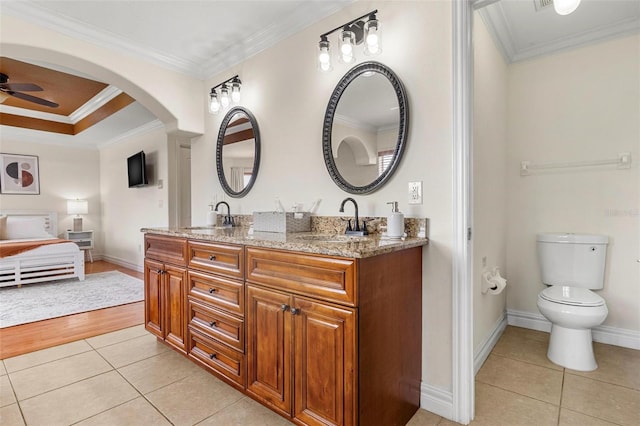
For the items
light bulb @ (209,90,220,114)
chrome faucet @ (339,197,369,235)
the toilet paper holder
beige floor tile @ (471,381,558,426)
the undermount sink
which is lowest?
beige floor tile @ (471,381,558,426)

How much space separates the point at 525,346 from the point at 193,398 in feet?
7.80

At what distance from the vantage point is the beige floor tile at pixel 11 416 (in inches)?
64.3

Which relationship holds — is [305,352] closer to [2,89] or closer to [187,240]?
[187,240]

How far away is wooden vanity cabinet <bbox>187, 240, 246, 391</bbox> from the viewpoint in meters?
1.79

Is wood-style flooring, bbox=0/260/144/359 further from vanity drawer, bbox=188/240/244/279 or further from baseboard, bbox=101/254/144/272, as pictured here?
baseboard, bbox=101/254/144/272

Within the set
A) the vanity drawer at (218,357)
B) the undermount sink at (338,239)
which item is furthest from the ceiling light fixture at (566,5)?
the vanity drawer at (218,357)

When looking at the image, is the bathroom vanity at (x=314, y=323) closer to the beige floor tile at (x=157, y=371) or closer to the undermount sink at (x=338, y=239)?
the undermount sink at (x=338, y=239)

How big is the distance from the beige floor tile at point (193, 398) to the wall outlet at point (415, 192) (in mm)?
1489

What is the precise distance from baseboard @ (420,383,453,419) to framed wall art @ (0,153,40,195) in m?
7.50

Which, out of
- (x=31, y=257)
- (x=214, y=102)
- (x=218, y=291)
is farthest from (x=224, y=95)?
(x=31, y=257)

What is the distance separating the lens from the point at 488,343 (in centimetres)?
238

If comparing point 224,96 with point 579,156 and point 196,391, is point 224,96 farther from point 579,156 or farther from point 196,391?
point 579,156

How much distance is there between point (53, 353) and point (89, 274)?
3.34m

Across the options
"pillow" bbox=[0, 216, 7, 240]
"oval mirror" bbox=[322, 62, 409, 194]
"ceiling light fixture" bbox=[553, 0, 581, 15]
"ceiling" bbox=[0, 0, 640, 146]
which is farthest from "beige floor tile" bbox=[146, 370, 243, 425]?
"pillow" bbox=[0, 216, 7, 240]
